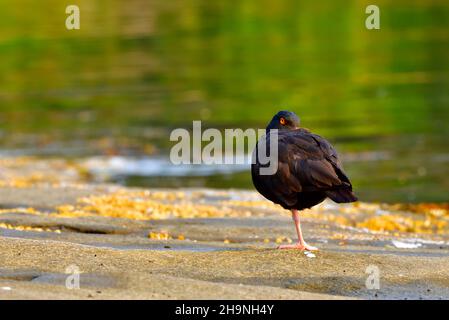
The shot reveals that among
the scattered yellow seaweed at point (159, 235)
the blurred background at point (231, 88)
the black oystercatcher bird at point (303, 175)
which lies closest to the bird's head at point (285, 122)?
the black oystercatcher bird at point (303, 175)

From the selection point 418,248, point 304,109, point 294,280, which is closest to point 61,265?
point 294,280

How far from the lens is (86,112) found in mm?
37094

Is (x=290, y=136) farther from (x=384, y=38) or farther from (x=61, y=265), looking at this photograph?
(x=384, y=38)

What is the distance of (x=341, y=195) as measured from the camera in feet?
33.6

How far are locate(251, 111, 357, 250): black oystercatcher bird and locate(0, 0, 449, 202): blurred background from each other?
38.5 ft

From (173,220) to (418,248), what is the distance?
404cm

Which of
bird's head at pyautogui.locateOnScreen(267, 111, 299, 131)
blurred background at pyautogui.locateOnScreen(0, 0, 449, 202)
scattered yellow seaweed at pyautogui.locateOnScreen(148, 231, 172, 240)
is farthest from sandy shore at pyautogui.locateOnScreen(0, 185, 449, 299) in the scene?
blurred background at pyautogui.locateOnScreen(0, 0, 449, 202)

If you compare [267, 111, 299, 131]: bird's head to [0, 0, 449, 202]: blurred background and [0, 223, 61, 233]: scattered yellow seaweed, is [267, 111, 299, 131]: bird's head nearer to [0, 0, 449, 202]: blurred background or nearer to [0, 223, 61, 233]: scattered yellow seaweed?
[0, 223, 61, 233]: scattered yellow seaweed

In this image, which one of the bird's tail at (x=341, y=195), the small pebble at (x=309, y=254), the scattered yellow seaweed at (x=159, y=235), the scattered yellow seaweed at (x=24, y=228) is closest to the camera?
the bird's tail at (x=341, y=195)

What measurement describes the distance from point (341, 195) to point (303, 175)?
45cm

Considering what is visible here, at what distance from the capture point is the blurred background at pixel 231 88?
88.2 feet

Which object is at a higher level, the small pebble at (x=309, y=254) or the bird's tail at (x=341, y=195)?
the bird's tail at (x=341, y=195)

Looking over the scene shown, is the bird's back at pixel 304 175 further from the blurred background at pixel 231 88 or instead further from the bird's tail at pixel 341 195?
the blurred background at pixel 231 88

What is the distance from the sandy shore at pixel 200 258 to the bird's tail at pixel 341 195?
2.50ft
